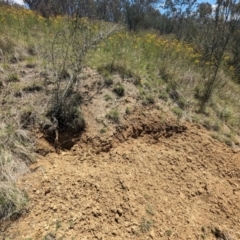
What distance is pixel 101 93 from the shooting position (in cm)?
398

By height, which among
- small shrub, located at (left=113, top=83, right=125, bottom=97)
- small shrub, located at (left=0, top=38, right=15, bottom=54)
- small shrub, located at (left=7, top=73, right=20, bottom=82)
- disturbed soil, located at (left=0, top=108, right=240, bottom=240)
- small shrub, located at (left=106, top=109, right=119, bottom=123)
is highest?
small shrub, located at (left=0, top=38, right=15, bottom=54)

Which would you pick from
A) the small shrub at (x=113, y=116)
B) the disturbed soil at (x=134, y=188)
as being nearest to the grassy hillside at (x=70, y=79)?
the disturbed soil at (x=134, y=188)

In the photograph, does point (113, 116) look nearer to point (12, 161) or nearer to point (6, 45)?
point (12, 161)

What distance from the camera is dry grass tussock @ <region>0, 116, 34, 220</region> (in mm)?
2404

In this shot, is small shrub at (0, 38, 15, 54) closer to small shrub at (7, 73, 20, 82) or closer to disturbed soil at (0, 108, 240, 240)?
small shrub at (7, 73, 20, 82)

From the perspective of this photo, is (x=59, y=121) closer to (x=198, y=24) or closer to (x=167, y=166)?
(x=167, y=166)

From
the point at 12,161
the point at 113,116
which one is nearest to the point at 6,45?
the point at 113,116

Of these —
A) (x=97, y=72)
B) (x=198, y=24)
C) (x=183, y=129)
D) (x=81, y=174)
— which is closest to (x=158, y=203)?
(x=81, y=174)

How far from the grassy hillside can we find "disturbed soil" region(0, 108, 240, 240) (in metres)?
0.26

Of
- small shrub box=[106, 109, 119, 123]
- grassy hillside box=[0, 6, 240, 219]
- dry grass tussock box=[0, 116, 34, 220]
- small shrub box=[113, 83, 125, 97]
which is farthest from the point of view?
small shrub box=[113, 83, 125, 97]

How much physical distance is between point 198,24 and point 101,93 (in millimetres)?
7011

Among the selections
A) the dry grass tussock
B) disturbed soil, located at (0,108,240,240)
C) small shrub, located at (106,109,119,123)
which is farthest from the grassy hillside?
small shrub, located at (106,109,119,123)

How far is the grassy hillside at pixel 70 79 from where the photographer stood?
3029 mm

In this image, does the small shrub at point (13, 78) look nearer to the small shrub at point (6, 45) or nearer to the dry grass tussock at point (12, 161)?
the small shrub at point (6, 45)
